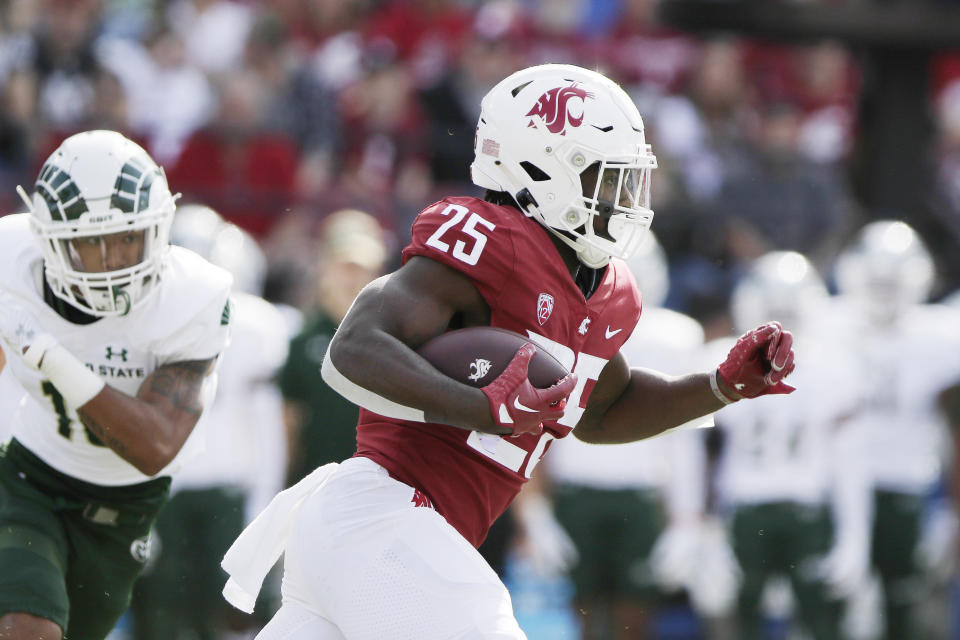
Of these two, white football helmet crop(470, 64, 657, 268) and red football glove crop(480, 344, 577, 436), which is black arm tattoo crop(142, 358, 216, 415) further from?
red football glove crop(480, 344, 577, 436)

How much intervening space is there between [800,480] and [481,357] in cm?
452

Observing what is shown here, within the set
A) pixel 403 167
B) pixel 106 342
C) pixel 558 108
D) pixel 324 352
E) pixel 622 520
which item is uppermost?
pixel 558 108

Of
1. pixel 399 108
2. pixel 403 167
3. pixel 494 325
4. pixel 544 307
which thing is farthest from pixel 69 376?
pixel 399 108

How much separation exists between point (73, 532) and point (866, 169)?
Answer: 6.65 meters

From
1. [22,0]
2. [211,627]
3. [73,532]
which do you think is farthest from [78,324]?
[22,0]

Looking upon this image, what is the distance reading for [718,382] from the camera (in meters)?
3.85

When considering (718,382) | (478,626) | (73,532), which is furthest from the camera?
(73,532)

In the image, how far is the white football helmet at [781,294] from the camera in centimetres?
756

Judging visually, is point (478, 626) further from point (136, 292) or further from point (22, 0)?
point (22, 0)

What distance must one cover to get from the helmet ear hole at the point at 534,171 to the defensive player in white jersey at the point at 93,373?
Answer: 109 centimetres

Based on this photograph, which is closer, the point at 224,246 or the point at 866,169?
the point at 224,246

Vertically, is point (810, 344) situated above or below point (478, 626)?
below

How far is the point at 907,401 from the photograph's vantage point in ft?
25.0

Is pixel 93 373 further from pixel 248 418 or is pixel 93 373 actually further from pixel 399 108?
pixel 399 108
